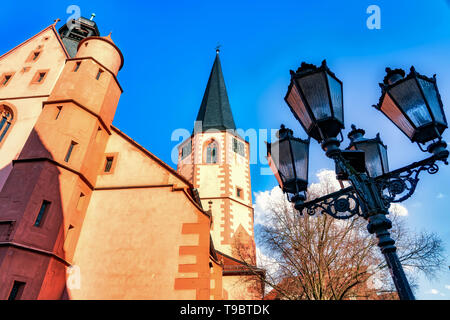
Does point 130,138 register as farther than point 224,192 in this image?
No

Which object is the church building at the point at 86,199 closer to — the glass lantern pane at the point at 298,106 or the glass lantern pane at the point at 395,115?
the glass lantern pane at the point at 298,106

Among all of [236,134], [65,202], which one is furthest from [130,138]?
[236,134]

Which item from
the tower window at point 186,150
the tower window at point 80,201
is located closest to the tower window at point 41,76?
the tower window at point 80,201

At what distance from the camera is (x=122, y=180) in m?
10.9

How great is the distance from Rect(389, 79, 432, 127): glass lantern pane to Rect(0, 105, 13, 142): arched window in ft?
45.8

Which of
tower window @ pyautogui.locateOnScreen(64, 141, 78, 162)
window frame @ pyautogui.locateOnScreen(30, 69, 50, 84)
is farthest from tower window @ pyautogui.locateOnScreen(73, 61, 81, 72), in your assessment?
tower window @ pyautogui.locateOnScreen(64, 141, 78, 162)

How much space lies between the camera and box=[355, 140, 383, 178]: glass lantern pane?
4.60 m

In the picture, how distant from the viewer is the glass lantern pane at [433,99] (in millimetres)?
3395

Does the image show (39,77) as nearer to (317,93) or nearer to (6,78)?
(6,78)

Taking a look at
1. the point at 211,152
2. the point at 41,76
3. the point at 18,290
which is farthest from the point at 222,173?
the point at 18,290

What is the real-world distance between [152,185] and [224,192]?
14.1m

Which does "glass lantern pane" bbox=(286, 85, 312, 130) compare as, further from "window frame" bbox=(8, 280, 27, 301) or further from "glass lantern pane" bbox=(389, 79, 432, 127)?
"window frame" bbox=(8, 280, 27, 301)

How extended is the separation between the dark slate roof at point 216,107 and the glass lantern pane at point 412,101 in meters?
25.8
